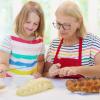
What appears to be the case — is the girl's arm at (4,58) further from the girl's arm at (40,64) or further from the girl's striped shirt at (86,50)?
the girl's striped shirt at (86,50)

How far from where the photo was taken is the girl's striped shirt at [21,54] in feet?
5.65

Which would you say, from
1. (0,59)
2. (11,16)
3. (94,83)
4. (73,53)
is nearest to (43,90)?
(94,83)

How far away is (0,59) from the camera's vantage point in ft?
5.70

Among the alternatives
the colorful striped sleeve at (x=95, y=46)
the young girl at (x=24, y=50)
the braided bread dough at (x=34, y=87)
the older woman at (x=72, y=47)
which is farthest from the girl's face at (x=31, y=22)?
the braided bread dough at (x=34, y=87)

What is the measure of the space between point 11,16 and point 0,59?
0.98 meters

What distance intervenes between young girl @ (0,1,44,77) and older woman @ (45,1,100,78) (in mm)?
84

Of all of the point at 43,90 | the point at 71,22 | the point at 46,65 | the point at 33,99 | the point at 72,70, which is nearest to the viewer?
the point at 33,99

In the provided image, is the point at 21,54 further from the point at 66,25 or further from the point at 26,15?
the point at 66,25

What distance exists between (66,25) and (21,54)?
0.36 metres

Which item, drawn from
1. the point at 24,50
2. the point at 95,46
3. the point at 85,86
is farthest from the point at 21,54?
the point at 85,86

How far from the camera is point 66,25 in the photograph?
1554 mm

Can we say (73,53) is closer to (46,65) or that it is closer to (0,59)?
(46,65)

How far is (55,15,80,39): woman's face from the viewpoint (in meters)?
1.54

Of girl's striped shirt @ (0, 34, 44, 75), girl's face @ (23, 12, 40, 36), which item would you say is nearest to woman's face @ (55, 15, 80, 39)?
girl's face @ (23, 12, 40, 36)
